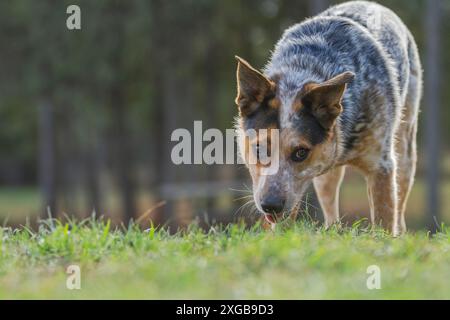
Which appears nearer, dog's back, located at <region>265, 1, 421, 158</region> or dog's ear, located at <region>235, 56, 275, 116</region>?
dog's ear, located at <region>235, 56, 275, 116</region>

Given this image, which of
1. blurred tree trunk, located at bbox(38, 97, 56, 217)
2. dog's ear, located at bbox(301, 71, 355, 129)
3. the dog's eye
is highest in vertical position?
dog's ear, located at bbox(301, 71, 355, 129)

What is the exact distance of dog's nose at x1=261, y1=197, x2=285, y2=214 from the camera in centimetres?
661

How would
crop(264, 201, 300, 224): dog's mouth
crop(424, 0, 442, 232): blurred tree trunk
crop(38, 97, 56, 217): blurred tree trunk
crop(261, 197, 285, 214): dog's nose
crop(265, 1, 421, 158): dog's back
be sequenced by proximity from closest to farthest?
1. crop(261, 197, 285, 214): dog's nose
2. crop(264, 201, 300, 224): dog's mouth
3. crop(265, 1, 421, 158): dog's back
4. crop(424, 0, 442, 232): blurred tree trunk
5. crop(38, 97, 56, 217): blurred tree trunk

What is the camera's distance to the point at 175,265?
5562 mm

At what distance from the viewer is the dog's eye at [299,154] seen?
22.4 feet

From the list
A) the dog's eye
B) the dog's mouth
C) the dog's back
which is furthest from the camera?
the dog's back

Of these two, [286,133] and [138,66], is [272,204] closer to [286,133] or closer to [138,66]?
[286,133]

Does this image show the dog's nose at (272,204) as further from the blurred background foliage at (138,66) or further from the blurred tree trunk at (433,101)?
the blurred tree trunk at (433,101)

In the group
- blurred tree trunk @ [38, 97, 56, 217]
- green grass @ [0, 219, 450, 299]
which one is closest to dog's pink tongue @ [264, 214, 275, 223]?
green grass @ [0, 219, 450, 299]

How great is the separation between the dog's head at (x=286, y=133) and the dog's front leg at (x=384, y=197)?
2.53 feet

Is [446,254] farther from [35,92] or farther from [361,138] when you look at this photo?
[35,92]

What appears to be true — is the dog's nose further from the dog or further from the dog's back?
the dog's back

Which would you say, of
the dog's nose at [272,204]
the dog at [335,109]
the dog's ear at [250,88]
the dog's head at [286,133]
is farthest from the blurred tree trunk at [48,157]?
the dog's nose at [272,204]
